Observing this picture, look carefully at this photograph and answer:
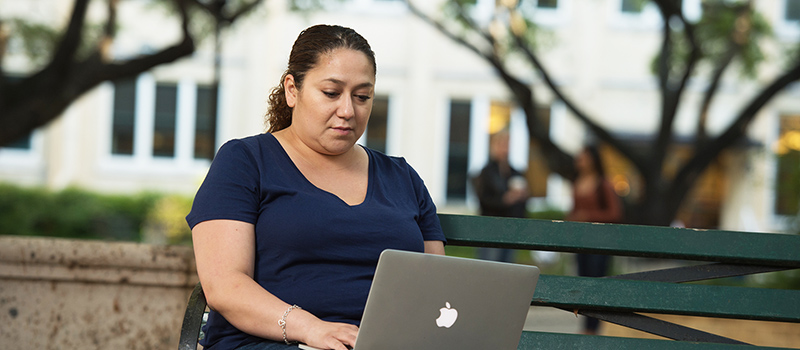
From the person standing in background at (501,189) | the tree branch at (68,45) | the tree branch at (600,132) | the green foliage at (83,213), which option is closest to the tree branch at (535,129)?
the tree branch at (600,132)

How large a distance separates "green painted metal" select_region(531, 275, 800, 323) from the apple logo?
32.9 inches

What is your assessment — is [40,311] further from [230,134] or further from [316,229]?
[230,134]

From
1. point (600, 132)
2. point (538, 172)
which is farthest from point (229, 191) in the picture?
point (538, 172)

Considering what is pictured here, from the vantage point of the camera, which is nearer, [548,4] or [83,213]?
[83,213]

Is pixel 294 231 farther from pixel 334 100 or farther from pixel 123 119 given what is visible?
pixel 123 119

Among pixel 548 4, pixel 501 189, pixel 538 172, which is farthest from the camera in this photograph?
pixel 538 172

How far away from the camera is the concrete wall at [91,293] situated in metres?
3.50

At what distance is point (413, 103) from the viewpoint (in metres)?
19.8

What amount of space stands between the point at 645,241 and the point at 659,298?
0.20 m

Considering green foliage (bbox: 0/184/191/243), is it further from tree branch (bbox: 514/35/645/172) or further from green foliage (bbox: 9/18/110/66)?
tree branch (bbox: 514/35/645/172)

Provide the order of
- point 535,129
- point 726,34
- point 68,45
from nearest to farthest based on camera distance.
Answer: point 68,45
point 535,129
point 726,34

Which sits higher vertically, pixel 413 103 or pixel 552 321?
pixel 413 103

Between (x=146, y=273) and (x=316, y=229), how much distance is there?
4.58 feet

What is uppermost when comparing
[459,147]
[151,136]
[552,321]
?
[459,147]
